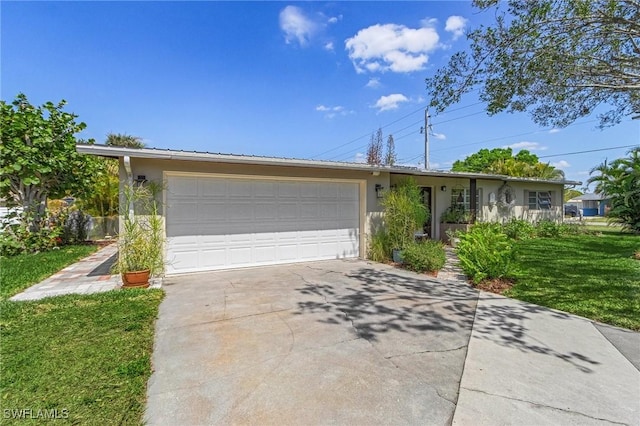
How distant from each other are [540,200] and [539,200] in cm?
8

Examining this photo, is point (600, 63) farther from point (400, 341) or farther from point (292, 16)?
point (292, 16)

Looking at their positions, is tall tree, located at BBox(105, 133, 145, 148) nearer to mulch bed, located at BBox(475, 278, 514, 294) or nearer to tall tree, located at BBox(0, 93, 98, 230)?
tall tree, located at BBox(0, 93, 98, 230)

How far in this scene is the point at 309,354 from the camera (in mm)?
3291

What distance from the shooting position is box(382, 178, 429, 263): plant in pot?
8406mm

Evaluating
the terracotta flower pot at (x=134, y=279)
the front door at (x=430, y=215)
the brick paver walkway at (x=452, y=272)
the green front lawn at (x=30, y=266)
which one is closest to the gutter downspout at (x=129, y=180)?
the terracotta flower pot at (x=134, y=279)

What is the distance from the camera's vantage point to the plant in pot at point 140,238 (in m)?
5.88

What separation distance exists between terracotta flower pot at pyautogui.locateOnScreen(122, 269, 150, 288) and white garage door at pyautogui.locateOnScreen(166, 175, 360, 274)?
118 cm

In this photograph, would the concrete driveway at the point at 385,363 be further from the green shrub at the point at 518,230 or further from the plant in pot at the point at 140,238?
the green shrub at the point at 518,230

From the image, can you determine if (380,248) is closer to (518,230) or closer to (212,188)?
(212,188)

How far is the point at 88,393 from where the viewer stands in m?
2.53

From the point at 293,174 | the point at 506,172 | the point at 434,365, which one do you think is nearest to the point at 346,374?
the point at 434,365

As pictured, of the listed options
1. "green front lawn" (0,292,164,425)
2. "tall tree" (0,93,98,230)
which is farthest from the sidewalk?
"tall tree" (0,93,98,230)

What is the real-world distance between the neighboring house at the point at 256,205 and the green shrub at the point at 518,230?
5034 mm

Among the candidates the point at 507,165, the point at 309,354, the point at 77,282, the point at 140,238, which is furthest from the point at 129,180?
the point at 507,165
